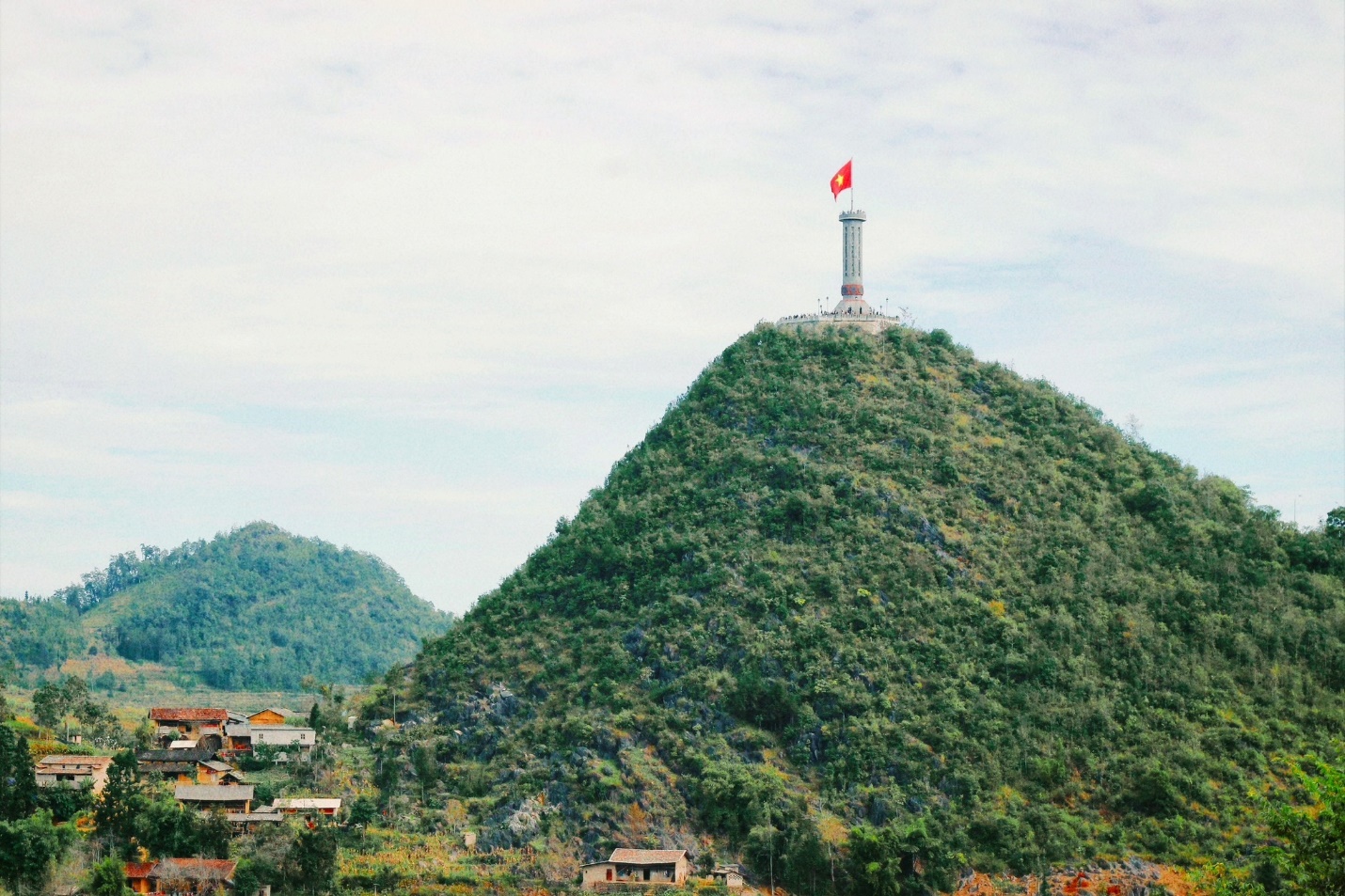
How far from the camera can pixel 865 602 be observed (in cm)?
8825

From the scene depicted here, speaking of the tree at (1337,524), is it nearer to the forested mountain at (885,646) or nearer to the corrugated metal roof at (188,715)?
the forested mountain at (885,646)

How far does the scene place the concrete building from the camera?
103 metres

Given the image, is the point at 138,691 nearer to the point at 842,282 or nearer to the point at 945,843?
the point at 842,282

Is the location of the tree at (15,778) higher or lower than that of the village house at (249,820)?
higher

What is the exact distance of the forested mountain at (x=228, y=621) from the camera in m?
170

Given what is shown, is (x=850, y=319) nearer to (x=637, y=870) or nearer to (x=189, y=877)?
(x=637, y=870)

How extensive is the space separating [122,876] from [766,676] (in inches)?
1264

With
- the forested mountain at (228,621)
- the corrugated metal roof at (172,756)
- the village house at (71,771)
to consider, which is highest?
the forested mountain at (228,621)

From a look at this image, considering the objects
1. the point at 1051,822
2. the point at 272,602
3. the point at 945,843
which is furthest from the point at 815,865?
the point at 272,602

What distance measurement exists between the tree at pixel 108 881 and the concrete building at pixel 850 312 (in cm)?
5320

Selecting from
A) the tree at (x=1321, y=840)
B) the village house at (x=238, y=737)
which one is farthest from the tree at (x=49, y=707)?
the tree at (x=1321, y=840)

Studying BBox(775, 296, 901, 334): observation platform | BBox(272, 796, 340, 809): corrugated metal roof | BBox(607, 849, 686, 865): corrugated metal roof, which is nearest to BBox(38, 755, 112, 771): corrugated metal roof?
BBox(272, 796, 340, 809): corrugated metal roof

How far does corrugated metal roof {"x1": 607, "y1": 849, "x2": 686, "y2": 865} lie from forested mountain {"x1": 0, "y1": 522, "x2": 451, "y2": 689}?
330 feet

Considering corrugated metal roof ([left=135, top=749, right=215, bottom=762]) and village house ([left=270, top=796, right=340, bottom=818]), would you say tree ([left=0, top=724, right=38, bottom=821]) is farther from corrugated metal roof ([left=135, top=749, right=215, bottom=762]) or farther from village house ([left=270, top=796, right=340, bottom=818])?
corrugated metal roof ([left=135, top=749, right=215, bottom=762])
